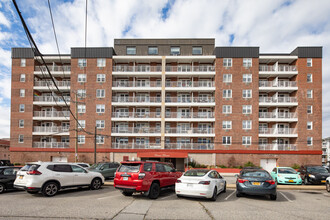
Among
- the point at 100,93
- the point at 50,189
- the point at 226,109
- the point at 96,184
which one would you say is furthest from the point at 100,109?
the point at 50,189

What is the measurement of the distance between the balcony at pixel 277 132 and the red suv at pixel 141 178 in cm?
2863

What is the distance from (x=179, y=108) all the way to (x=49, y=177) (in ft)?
92.8

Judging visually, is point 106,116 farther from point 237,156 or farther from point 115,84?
point 237,156

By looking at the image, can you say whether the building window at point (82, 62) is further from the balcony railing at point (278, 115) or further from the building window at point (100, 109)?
the balcony railing at point (278, 115)

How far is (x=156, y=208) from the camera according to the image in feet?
29.0

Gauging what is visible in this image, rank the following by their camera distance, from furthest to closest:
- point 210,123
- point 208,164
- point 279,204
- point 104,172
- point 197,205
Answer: point 210,123 < point 208,164 < point 104,172 < point 279,204 < point 197,205

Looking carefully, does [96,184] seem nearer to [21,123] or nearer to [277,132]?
[21,123]

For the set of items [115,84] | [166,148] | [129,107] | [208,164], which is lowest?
[208,164]

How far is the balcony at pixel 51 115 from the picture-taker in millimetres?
36594

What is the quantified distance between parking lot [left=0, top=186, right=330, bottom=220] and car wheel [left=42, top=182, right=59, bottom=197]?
16.0 inches

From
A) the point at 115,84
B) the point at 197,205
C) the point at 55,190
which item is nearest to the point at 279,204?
the point at 197,205

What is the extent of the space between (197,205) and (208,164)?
26.5m

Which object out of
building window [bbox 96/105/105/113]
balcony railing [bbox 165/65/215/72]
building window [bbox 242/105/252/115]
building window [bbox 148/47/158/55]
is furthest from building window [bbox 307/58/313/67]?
building window [bbox 96/105/105/113]

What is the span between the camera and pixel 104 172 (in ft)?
61.9
